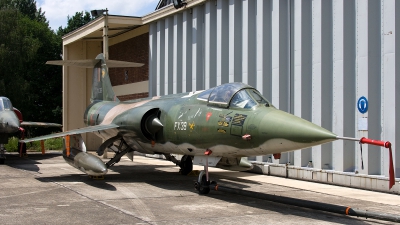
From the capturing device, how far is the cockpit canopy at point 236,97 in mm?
8834

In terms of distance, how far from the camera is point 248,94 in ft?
29.5

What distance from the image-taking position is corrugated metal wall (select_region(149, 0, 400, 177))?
10.5 meters

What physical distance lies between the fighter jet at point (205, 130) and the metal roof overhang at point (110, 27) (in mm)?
8168

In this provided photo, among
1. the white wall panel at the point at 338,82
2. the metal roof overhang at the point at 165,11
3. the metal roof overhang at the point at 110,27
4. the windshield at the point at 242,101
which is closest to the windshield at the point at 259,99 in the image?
the windshield at the point at 242,101

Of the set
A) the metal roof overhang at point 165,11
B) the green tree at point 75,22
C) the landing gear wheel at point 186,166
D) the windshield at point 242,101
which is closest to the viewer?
the windshield at point 242,101

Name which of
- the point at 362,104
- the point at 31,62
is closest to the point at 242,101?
the point at 362,104

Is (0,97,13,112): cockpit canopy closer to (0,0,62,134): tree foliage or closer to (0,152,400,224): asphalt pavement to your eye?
(0,152,400,224): asphalt pavement

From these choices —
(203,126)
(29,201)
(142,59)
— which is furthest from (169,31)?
(29,201)

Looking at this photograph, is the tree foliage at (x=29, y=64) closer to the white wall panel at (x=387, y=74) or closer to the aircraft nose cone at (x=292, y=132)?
the white wall panel at (x=387, y=74)

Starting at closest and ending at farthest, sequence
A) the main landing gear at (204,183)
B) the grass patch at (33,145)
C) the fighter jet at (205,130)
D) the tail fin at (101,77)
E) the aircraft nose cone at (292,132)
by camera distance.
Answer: the aircraft nose cone at (292,132)
the fighter jet at (205,130)
the main landing gear at (204,183)
the tail fin at (101,77)
the grass patch at (33,145)

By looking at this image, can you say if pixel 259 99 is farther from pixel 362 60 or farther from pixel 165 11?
pixel 165 11

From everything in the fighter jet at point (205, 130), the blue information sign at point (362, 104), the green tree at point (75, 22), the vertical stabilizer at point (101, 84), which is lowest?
the fighter jet at point (205, 130)

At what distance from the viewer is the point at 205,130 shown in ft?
30.9

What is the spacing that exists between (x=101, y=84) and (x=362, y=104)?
9224 millimetres
